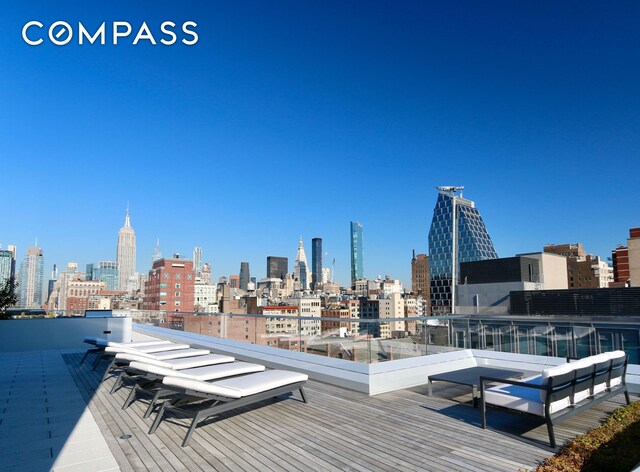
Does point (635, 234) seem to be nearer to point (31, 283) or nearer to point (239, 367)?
point (239, 367)

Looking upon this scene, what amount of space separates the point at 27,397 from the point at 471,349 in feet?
23.3

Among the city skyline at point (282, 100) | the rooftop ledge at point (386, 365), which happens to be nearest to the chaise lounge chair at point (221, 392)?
the rooftop ledge at point (386, 365)

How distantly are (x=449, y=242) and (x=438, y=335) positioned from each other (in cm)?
8779

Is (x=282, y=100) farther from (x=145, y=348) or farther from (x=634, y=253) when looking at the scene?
(x=634, y=253)

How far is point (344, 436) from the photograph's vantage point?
365cm

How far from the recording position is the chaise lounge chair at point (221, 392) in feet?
12.0

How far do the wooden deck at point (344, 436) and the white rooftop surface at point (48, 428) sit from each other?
171 millimetres

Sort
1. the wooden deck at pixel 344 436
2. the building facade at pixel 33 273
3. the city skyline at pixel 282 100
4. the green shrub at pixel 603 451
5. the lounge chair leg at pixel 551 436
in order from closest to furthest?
the green shrub at pixel 603 451
the wooden deck at pixel 344 436
the lounge chair leg at pixel 551 436
the city skyline at pixel 282 100
the building facade at pixel 33 273

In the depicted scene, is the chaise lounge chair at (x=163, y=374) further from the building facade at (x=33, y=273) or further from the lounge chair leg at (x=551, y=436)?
the building facade at (x=33, y=273)

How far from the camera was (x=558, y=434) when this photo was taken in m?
3.60

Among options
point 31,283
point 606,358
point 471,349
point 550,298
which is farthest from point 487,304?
point 31,283

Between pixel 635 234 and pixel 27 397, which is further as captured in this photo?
pixel 635 234

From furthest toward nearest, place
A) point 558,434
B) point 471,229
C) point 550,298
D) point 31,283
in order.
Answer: point 31,283 < point 471,229 < point 550,298 < point 558,434

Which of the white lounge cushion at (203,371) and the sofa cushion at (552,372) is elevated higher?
the sofa cushion at (552,372)
